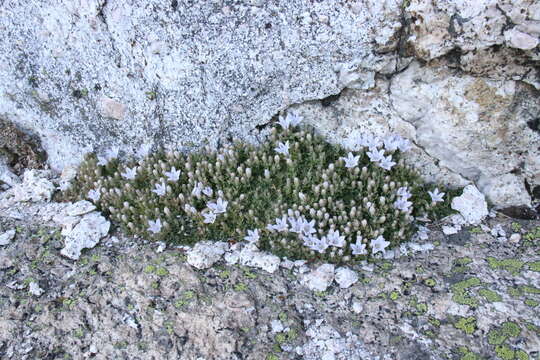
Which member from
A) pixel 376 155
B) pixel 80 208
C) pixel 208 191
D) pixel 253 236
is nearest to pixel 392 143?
pixel 376 155

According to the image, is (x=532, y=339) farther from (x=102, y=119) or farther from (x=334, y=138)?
(x=102, y=119)

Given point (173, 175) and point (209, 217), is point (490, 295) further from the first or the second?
point (173, 175)

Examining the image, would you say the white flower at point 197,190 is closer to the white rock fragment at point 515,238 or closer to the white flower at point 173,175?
the white flower at point 173,175

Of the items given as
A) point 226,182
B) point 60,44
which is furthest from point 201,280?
point 60,44

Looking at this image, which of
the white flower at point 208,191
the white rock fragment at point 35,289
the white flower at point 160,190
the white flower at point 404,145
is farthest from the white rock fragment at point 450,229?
the white rock fragment at point 35,289

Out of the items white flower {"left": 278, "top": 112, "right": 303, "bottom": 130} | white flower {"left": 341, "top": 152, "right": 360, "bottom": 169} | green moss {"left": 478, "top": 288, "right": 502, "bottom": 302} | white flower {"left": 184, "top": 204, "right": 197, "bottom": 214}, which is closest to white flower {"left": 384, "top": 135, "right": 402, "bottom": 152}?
white flower {"left": 341, "top": 152, "right": 360, "bottom": 169}

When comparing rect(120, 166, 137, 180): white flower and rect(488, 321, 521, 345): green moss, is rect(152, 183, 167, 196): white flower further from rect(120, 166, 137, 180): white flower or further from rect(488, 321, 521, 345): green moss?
rect(488, 321, 521, 345): green moss
